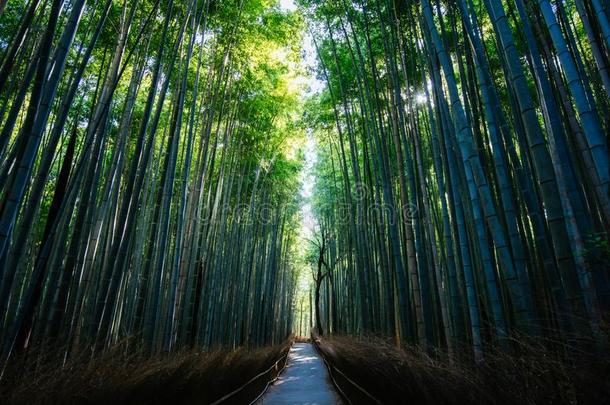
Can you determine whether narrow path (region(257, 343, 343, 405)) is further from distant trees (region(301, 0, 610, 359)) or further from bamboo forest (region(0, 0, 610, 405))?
distant trees (region(301, 0, 610, 359))

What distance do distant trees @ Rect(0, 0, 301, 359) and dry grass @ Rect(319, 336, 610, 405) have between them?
74.2 inches

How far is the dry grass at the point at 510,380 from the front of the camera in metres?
1.03

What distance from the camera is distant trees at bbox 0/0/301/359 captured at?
2119mm

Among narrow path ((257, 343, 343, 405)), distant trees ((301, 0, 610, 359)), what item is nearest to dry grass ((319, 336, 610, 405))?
distant trees ((301, 0, 610, 359))

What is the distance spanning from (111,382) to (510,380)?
1.83 metres

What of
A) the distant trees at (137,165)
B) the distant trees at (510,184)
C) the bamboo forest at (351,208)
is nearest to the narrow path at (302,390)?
the bamboo forest at (351,208)

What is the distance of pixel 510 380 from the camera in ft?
4.26

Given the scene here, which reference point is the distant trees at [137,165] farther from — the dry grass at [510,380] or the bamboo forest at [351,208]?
the dry grass at [510,380]

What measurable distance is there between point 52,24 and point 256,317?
9027 millimetres

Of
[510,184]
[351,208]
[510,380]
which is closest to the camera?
[510,380]

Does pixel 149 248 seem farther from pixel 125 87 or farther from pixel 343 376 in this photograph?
pixel 125 87

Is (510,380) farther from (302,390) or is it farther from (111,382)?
(302,390)

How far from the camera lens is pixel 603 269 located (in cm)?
165

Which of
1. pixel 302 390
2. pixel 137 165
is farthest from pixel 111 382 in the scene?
pixel 302 390
